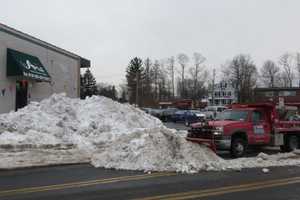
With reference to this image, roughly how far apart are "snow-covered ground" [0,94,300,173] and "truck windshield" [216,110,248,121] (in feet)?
6.65

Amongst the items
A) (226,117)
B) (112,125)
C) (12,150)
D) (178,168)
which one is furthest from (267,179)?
(112,125)

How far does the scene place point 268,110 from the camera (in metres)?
20.1

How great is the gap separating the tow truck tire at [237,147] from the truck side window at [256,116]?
119 cm

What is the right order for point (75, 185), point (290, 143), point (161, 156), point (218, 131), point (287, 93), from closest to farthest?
point (75, 185), point (161, 156), point (218, 131), point (290, 143), point (287, 93)

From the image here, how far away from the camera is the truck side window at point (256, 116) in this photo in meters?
19.2

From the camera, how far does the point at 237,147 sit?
18219 mm

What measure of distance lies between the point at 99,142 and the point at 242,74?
117 meters

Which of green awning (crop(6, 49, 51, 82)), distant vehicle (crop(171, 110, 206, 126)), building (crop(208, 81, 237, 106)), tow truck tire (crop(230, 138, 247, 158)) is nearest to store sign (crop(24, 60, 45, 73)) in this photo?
green awning (crop(6, 49, 51, 82))

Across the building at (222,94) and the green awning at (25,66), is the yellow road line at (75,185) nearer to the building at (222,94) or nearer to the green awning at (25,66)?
the green awning at (25,66)

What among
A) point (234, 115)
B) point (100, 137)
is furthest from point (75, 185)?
point (100, 137)

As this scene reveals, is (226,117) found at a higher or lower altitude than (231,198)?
higher

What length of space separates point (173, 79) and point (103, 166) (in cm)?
14057

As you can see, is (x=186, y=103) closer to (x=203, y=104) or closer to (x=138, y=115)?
(x=203, y=104)

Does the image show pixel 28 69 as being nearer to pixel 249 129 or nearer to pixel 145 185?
pixel 249 129
